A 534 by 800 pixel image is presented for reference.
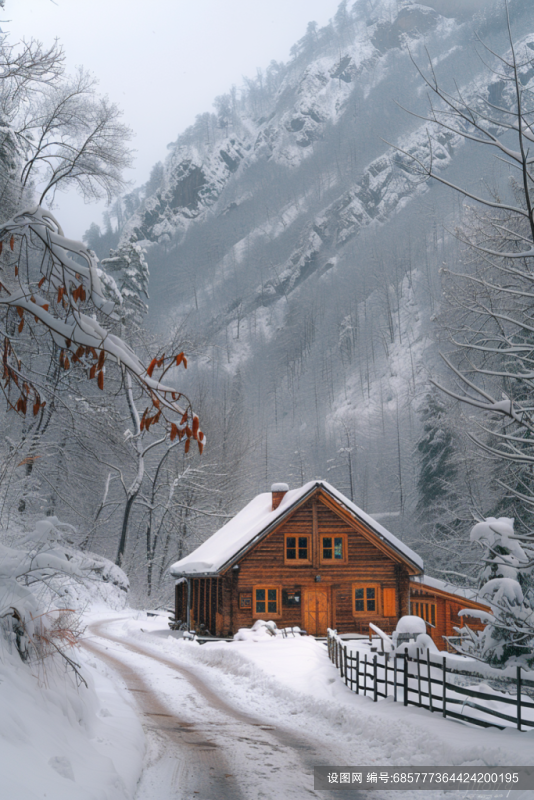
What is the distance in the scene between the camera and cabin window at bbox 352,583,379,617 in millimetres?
27844

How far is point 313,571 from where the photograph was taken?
27578 millimetres

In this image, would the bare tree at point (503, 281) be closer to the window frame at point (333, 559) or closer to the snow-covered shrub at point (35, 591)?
the snow-covered shrub at point (35, 591)

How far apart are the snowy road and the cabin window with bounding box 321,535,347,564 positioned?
1310cm

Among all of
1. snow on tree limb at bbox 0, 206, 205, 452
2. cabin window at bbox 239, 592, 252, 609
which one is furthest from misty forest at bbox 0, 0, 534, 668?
cabin window at bbox 239, 592, 252, 609

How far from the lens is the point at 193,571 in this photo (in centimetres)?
2678

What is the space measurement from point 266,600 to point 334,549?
392 cm

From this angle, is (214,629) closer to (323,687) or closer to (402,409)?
(323,687)

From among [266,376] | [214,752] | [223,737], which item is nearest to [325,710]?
[223,737]

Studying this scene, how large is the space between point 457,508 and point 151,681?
887 inches

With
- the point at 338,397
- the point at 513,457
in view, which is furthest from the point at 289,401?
the point at 513,457

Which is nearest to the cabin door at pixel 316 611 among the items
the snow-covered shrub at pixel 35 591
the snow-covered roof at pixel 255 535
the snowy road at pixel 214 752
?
the snow-covered roof at pixel 255 535

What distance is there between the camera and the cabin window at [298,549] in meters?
27.5

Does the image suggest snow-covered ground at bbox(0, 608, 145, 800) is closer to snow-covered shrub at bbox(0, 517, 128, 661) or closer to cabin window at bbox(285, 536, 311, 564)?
snow-covered shrub at bbox(0, 517, 128, 661)

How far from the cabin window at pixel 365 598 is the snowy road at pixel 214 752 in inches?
539
